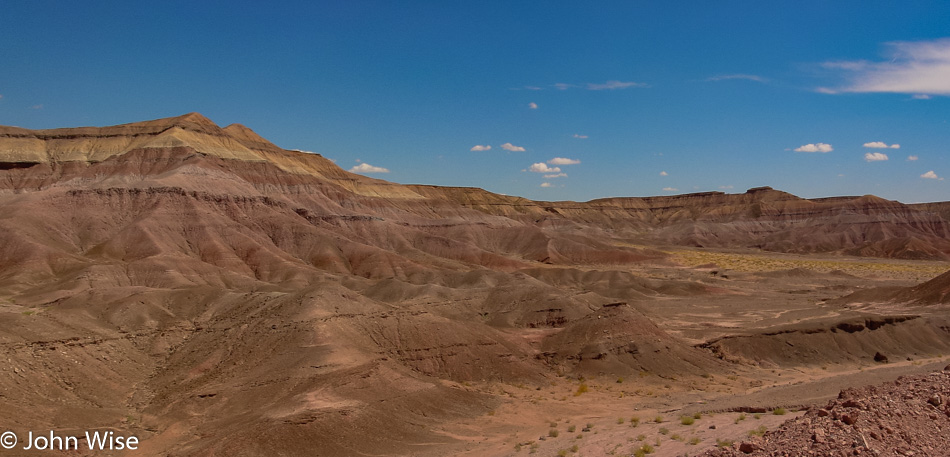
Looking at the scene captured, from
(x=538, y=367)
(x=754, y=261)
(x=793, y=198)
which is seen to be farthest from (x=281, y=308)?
(x=793, y=198)

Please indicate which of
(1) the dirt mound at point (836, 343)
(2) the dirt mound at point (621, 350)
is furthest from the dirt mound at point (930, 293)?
(2) the dirt mound at point (621, 350)

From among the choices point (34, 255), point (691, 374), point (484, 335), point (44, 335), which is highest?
point (34, 255)

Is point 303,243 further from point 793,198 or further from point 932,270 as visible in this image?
point 793,198

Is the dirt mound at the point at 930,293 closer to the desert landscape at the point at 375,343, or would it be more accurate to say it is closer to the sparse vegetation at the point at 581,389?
the desert landscape at the point at 375,343

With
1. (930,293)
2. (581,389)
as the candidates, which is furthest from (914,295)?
(581,389)
